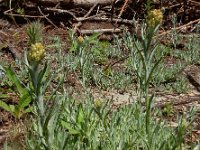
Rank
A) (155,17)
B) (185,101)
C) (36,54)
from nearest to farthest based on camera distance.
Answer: (36,54) < (155,17) < (185,101)

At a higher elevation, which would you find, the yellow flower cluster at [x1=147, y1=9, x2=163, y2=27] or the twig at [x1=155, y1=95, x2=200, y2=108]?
the yellow flower cluster at [x1=147, y1=9, x2=163, y2=27]

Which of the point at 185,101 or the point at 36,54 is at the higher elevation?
the point at 36,54

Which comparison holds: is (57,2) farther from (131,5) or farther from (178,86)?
(178,86)

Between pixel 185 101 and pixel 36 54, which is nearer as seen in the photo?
pixel 36 54

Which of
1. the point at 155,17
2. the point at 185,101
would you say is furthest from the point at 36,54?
the point at 185,101

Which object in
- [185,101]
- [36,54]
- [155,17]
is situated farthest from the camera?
[185,101]

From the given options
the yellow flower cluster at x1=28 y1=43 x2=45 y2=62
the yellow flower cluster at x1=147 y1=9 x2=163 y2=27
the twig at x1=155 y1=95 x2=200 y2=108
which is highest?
the yellow flower cluster at x1=147 y1=9 x2=163 y2=27

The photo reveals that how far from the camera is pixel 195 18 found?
17.1 ft

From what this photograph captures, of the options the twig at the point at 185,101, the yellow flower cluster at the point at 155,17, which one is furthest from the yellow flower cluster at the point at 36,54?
the twig at the point at 185,101

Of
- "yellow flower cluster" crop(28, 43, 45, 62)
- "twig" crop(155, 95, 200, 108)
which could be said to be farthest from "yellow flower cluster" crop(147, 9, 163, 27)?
"twig" crop(155, 95, 200, 108)

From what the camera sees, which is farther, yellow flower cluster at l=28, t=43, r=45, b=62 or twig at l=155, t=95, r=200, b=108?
twig at l=155, t=95, r=200, b=108

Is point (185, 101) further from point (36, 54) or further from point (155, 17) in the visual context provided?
point (36, 54)

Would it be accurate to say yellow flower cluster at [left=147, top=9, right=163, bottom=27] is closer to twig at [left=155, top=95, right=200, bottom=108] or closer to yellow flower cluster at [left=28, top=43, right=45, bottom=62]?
yellow flower cluster at [left=28, top=43, right=45, bottom=62]

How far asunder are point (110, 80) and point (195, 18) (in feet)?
6.98
